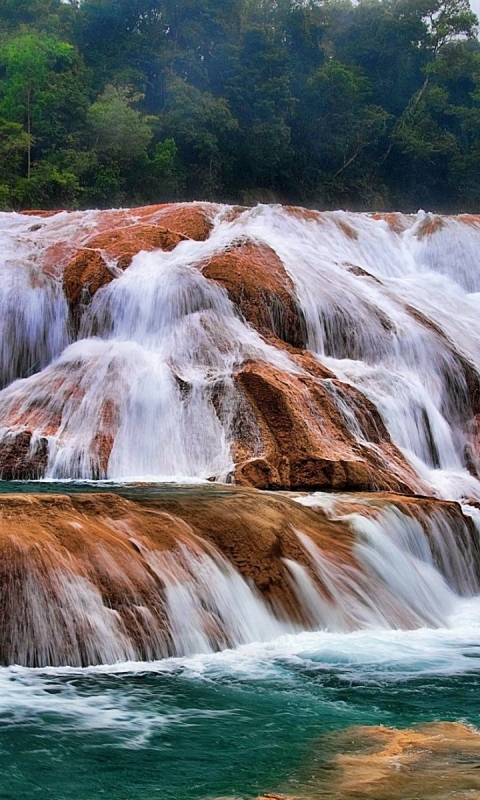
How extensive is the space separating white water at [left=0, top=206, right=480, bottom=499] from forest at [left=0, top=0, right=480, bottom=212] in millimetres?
17005

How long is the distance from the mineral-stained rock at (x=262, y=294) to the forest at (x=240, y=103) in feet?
59.0

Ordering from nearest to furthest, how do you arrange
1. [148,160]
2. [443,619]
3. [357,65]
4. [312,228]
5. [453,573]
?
[443,619] < [453,573] < [312,228] < [148,160] < [357,65]

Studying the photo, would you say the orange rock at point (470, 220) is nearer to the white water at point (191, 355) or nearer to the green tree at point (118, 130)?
the white water at point (191, 355)

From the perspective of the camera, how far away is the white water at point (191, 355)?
42.6ft

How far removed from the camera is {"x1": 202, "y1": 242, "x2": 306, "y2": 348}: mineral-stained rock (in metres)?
15.3

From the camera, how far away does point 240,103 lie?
148ft

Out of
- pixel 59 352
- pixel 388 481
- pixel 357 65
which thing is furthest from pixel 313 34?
pixel 388 481

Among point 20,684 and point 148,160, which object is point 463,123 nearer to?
point 148,160

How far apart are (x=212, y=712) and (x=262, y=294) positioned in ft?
A: 33.1

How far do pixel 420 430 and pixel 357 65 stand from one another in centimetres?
4257

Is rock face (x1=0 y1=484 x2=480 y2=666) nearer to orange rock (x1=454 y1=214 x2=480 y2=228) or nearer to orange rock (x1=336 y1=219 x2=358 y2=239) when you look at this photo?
orange rock (x1=336 y1=219 x2=358 y2=239)

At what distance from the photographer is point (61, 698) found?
604 centimetres

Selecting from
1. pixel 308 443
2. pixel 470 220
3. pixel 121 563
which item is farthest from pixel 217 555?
pixel 470 220

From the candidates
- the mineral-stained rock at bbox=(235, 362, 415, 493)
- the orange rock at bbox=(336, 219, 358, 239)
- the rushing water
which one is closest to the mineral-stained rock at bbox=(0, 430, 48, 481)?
the rushing water
